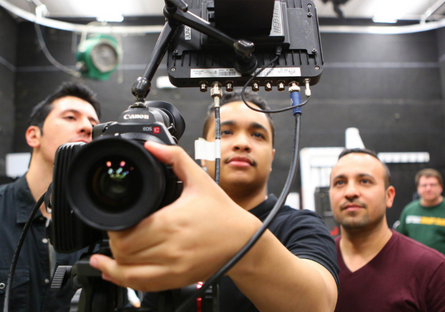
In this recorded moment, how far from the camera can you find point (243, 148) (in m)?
1.18

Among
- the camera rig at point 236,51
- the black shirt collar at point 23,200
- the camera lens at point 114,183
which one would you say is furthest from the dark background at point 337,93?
the camera lens at point 114,183

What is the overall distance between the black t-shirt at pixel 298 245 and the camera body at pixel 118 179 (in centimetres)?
43

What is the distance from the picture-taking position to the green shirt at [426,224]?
→ 2842 millimetres

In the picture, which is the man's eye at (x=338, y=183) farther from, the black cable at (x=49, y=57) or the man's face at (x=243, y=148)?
the black cable at (x=49, y=57)

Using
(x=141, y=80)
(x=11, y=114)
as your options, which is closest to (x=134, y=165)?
(x=141, y=80)

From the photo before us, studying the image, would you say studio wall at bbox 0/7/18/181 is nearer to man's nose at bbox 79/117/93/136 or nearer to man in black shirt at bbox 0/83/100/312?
man in black shirt at bbox 0/83/100/312

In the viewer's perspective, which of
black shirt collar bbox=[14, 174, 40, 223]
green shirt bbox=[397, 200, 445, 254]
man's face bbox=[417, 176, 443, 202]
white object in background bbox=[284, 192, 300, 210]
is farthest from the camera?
white object in background bbox=[284, 192, 300, 210]

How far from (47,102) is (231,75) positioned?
1470 mm

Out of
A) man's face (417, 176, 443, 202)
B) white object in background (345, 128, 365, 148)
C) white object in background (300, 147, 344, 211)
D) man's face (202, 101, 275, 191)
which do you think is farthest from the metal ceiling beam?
man's face (202, 101, 275, 191)

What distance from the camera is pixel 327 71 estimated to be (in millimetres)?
4465

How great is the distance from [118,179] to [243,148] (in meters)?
0.75

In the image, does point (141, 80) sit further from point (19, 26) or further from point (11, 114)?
point (19, 26)

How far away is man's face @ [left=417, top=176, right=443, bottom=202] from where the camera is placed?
3064mm

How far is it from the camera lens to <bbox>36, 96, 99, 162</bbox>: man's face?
123 centimetres
